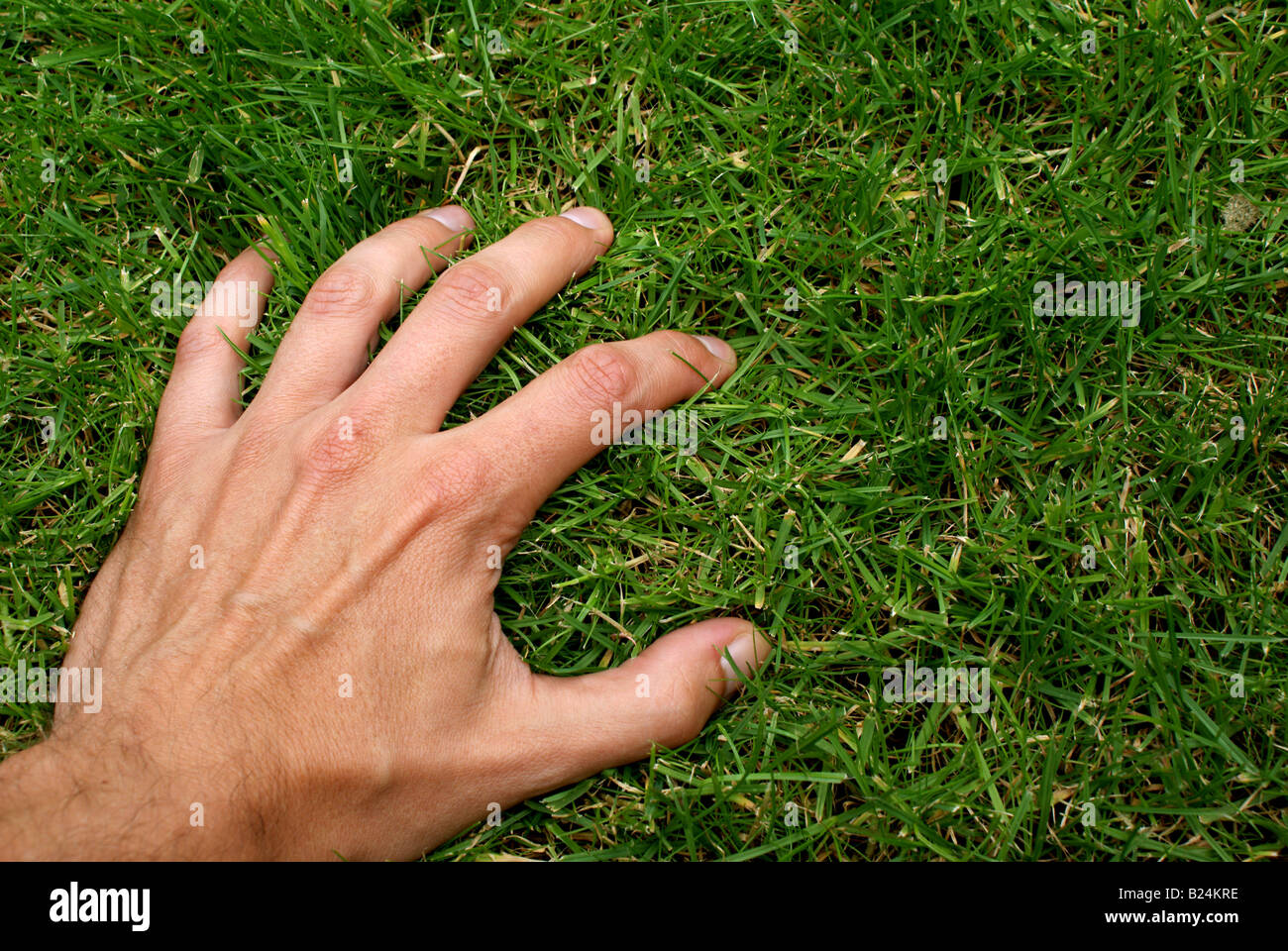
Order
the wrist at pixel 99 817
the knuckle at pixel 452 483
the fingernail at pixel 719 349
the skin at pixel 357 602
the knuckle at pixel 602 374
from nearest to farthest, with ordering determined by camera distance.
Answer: the wrist at pixel 99 817 < the skin at pixel 357 602 < the knuckle at pixel 452 483 < the knuckle at pixel 602 374 < the fingernail at pixel 719 349

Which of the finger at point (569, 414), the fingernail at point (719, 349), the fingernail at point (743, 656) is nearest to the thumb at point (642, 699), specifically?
the fingernail at point (743, 656)

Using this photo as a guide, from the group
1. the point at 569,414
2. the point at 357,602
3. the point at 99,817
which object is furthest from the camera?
the point at 569,414

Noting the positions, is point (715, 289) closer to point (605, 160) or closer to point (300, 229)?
point (605, 160)

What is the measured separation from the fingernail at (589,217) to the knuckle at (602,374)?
1.49 ft

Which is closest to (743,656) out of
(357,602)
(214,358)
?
(357,602)

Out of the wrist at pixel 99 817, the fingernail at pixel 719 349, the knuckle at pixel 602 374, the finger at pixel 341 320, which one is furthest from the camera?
the fingernail at pixel 719 349

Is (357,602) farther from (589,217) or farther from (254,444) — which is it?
(589,217)

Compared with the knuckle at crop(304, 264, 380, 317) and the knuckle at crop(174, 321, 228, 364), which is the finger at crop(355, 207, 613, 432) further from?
the knuckle at crop(174, 321, 228, 364)

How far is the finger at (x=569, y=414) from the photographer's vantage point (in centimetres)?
230

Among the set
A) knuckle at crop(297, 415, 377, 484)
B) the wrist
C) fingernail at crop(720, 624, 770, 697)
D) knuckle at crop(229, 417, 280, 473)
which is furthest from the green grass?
the wrist

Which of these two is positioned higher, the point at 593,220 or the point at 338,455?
the point at 593,220

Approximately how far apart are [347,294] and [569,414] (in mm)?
754

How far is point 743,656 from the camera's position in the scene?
7.77 ft

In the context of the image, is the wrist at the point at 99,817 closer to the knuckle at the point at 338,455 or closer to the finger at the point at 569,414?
the knuckle at the point at 338,455
